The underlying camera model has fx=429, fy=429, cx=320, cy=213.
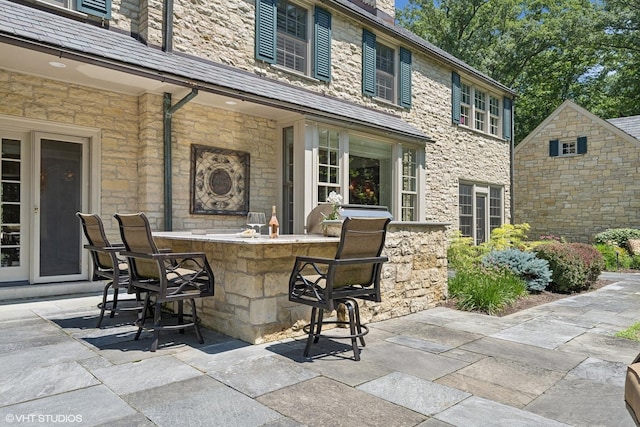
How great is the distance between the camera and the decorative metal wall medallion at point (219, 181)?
6812 mm

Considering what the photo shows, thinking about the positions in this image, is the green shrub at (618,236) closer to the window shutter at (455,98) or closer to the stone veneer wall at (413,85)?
the stone veneer wall at (413,85)

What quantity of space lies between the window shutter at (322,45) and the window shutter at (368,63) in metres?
1.13

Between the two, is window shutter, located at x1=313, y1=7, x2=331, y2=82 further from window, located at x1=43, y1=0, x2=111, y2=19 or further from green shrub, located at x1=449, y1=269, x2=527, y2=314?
green shrub, located at x1=449, y1=269, x2=527, y2=314

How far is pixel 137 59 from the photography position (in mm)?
5609

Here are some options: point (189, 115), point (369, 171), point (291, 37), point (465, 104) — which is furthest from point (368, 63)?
point (189, 115)

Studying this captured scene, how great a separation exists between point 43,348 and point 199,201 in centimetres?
359

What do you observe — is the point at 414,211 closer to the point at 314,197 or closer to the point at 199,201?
the point at 314,197

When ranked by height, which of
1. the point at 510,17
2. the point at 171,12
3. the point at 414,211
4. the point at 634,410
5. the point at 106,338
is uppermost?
the point at 510,17

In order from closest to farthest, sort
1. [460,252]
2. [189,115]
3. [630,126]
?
[189,115]
[460,252]
[630,126]

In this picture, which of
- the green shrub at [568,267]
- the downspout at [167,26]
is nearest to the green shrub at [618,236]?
the green shrub at [568,267]

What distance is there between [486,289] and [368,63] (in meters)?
6.27

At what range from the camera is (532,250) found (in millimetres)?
8070

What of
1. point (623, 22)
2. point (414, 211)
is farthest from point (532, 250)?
point (623, 22)

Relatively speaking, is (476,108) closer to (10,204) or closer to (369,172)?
(369,172)
